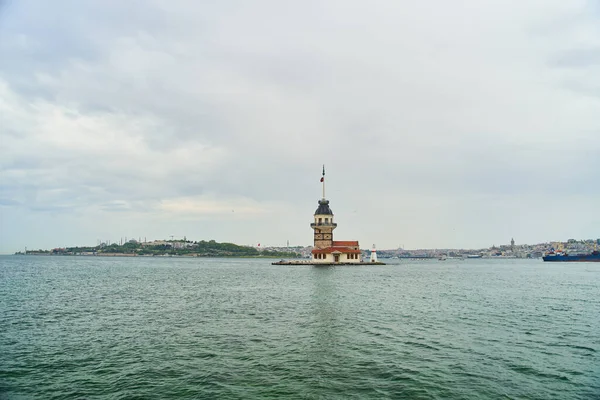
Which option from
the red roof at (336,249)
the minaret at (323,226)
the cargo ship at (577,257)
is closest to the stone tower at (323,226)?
the minaret at (323,226)

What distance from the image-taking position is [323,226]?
125 metres

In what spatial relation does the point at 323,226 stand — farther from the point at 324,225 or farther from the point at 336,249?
the point at 336,249

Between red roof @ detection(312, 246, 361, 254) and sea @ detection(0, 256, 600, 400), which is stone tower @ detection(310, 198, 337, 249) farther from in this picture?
sea @ detection(0, 256, 600, 400)

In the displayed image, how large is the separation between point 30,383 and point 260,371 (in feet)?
30.9

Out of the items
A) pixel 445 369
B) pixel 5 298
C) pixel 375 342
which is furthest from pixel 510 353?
pixel 5 298

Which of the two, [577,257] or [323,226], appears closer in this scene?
[323,226]

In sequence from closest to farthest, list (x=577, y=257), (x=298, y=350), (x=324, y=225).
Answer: (x=298, y=350)
(x=324, y=225)
(x=577, y=257)

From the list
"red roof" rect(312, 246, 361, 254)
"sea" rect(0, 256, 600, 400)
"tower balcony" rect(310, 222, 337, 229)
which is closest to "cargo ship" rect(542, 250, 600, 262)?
"red roof" rect(312, 246, 361, 254)

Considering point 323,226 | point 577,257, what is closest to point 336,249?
point 323,226

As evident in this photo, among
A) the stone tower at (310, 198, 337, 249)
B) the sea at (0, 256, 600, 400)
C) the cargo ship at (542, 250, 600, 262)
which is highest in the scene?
the stone tower at (310, 198, 337, 249)

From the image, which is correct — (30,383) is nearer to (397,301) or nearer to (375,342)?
(375,342)

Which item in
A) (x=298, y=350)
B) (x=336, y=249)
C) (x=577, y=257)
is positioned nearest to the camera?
(x=298, y=350)

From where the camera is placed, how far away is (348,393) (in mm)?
15398

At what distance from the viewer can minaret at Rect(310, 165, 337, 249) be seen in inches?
4926
